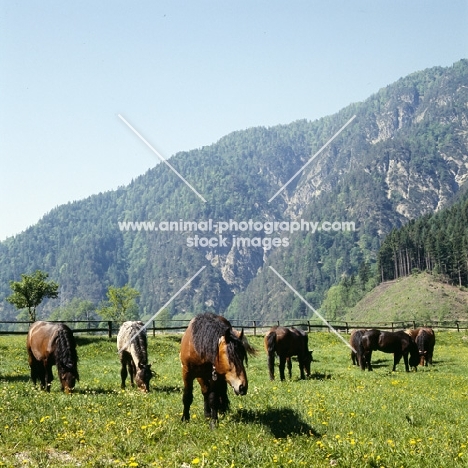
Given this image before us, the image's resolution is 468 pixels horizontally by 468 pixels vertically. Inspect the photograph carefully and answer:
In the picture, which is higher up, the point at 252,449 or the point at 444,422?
the point at 252,449

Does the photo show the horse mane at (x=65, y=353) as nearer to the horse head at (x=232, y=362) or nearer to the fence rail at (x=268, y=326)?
the horse head at (x=232, y=362)

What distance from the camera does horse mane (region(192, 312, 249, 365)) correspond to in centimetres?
936

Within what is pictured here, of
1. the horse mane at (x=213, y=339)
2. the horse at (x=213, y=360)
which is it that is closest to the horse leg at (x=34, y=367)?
the horse at (x=213, y=360)

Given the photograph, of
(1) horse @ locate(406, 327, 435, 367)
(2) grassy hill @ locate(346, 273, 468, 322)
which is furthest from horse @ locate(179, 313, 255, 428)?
(2) grassy hill @ locate(346, 273, 468, 322)

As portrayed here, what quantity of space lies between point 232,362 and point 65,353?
20.8 feet

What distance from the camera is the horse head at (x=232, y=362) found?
8891 mm

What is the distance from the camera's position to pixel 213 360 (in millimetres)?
9609

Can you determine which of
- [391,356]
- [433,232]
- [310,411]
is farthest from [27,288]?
[433,232]

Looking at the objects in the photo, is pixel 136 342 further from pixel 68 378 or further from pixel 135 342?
pixel 68 378

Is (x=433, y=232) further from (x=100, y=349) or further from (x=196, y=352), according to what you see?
(x=196, y=352)

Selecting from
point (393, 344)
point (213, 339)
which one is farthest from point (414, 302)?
point (213, 339)

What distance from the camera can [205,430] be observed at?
9102mm

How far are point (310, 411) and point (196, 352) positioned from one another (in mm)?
3069

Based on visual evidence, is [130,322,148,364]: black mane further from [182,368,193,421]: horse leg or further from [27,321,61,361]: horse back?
[182,368,193,421]: horse leg
